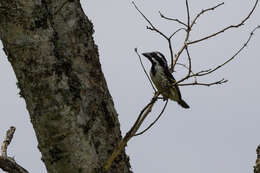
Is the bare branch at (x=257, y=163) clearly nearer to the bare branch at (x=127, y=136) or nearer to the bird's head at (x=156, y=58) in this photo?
the bare branch at (x=127, y=136)

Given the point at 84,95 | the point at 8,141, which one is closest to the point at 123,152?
the point at 84,95

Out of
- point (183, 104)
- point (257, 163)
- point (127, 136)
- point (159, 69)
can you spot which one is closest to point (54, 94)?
point (127, 136)

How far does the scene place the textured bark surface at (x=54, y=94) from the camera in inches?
106

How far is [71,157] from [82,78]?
54 cm

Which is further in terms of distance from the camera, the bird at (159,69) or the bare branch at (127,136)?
the bird at (159,69)

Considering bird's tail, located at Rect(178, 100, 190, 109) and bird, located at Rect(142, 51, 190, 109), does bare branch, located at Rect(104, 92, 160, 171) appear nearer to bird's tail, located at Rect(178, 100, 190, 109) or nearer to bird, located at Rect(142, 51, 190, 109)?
bird, located at Rect(142, 51, 190, 109)

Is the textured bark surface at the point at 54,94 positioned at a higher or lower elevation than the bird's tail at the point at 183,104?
lower

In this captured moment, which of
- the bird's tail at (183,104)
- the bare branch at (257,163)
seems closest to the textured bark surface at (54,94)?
the bare branch at (257,163)

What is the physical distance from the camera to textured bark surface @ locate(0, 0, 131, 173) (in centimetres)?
270

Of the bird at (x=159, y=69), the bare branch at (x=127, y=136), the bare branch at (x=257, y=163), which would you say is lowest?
the bare branch at (x=127, y=136)

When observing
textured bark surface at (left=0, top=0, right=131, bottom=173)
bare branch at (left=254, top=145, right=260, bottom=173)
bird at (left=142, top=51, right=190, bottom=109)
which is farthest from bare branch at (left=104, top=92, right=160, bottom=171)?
bird at (left=142, top=51, right=190, bottom=109)

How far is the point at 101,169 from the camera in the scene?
2.76m

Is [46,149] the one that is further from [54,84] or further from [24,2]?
[24,2]

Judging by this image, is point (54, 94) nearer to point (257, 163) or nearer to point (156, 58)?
point (257, 163)
